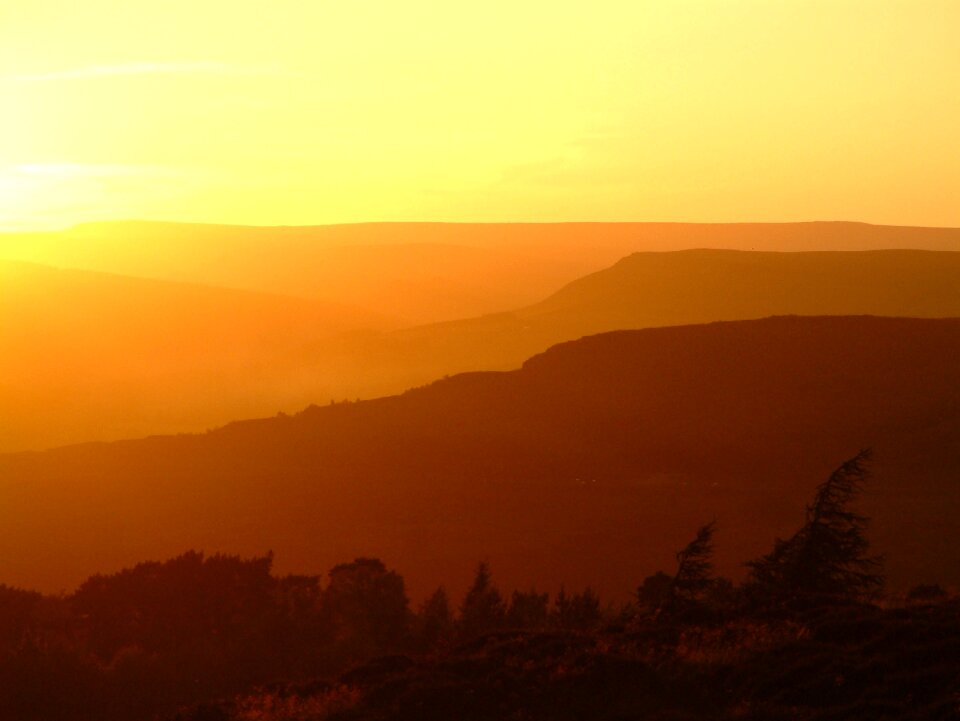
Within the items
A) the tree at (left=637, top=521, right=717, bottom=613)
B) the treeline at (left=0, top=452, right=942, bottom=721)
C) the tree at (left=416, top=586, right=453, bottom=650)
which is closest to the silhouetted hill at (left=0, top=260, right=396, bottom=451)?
the treeline at (left=0, top=452, right=942, bottom=721)

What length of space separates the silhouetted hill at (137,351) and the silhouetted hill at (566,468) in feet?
70.3

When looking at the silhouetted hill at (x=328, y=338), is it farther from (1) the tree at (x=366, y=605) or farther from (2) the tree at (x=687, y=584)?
(2) the tree at (x=687, y=584)

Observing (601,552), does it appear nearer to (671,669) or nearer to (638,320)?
(671,669)

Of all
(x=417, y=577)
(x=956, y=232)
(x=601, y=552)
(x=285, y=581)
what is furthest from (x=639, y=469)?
(x=956, y=232)

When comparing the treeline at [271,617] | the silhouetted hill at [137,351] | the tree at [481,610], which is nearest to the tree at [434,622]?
the treeline at [271,617]

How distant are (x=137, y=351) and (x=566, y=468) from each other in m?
82.3

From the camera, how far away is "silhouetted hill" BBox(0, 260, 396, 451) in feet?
271

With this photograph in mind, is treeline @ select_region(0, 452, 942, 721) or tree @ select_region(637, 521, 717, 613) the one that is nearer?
tree @ select_region(637, 521, 717, 613)

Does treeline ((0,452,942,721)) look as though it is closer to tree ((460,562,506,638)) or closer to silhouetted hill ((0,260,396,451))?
tree ((460,562,506,638))

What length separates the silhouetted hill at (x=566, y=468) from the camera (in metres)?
38.2

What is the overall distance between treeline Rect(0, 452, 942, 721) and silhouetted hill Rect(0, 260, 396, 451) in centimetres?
4870

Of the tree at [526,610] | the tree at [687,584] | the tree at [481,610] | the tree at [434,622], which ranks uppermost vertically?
the tree at [687,584]

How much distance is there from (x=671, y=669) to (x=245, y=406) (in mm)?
73804

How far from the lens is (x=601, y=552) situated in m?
37.1
